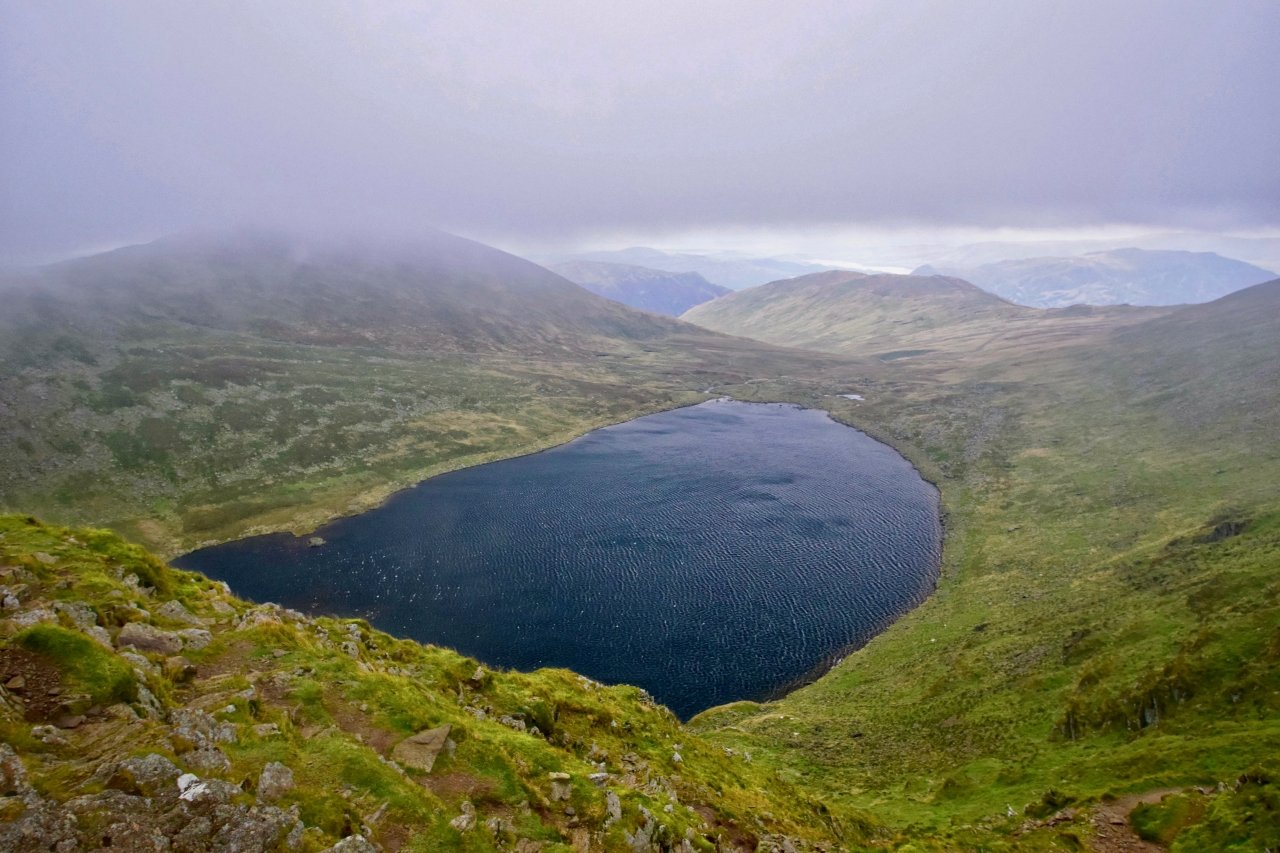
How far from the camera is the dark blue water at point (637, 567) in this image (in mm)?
72188

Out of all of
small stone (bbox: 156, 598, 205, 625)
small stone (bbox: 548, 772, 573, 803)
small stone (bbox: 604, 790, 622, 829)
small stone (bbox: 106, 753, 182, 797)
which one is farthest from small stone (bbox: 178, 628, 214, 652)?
small stone (bbox: 604, 790, 622, 829)

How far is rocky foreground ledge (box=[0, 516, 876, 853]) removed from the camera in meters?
14.4

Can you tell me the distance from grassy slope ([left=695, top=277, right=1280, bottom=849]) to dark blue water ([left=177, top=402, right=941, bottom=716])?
27.0 ft

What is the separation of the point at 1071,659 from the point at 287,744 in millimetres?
60938

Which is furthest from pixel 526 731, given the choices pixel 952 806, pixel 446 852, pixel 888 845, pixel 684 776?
pixel 952 806

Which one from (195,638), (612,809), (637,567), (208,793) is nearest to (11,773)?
(208,793)

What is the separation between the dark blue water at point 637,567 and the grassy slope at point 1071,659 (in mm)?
8215

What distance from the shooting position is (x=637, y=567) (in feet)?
303

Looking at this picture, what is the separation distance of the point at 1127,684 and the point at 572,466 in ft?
392

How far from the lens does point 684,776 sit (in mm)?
30016

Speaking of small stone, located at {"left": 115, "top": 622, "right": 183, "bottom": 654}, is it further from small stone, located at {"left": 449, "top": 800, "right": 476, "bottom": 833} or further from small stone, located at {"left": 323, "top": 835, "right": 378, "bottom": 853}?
small stone, located at {"left": 449, "top": 800, "right": 476, "bottom": 833}

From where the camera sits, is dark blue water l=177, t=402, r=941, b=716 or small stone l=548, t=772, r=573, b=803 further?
dark blue water l=177, t=402, r=941, b=716

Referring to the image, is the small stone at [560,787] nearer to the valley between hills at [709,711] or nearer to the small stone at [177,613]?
the valley between hills at [709,711]

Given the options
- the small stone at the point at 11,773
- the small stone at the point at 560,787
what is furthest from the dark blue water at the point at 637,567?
the small stone at the point at 11,773
